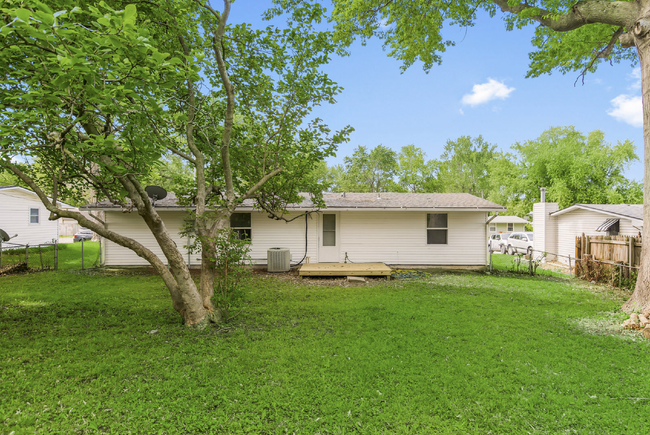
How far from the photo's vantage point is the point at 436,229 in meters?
12.4

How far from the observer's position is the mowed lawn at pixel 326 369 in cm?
283

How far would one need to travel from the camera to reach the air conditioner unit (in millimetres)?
11117

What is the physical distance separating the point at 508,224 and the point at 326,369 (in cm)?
3625

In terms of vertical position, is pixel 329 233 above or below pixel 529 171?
below

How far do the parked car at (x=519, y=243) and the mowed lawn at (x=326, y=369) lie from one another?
511 inches

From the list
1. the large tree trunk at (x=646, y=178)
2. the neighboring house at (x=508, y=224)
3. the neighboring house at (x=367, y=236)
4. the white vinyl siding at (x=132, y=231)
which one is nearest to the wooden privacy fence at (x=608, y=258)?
the large tree trunk at (x=646, y=178)

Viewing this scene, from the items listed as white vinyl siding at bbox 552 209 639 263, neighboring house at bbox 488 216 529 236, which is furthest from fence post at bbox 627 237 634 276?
neighboring house at bbox 488 216 529 236

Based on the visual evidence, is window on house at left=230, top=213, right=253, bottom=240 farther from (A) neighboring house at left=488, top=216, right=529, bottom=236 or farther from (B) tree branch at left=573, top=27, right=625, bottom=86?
(A) neighboring house at left=488, top=216, right=529, bottom=236

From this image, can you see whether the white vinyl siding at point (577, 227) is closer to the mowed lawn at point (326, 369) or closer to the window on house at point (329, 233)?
the mowed lawn at point (326, 369)

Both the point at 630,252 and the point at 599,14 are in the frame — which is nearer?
the point at 599,14

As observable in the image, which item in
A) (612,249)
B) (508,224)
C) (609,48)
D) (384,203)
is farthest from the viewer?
(508,224)

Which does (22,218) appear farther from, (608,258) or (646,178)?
(608,258)

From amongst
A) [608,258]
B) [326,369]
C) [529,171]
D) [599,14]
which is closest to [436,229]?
[608,258]

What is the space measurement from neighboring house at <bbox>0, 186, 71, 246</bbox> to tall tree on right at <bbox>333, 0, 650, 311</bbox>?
18.5m
